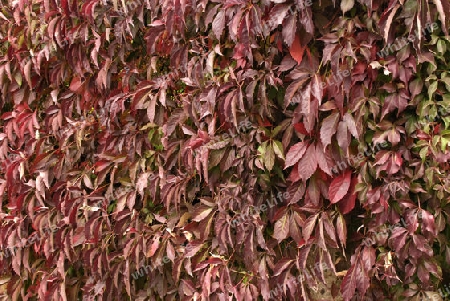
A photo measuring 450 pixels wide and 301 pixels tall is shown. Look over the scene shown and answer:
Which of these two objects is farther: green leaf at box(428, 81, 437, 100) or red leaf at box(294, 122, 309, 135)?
red leaf at box(294, 122, 309, 135)

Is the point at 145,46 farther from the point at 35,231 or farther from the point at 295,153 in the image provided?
the point at 35,231

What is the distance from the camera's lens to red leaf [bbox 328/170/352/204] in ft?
6.27

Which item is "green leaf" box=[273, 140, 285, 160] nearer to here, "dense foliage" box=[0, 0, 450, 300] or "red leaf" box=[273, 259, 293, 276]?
"dense foliage" box=[0, 0, 450, 300]

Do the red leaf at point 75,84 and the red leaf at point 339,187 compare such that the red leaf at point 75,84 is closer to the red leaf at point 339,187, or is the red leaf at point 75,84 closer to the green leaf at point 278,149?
the green leaf at point 278,149

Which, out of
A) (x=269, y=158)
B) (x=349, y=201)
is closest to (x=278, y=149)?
(x=269, y=158)

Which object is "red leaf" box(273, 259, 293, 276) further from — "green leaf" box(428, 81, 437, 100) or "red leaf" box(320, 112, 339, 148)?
"green leaf" box(428, 81, 437, 100)

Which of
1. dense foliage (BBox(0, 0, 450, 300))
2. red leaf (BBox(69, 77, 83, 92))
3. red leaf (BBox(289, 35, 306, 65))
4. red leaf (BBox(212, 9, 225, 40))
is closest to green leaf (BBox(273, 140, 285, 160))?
dense foliage (BBox(0, 0, 450, 300))

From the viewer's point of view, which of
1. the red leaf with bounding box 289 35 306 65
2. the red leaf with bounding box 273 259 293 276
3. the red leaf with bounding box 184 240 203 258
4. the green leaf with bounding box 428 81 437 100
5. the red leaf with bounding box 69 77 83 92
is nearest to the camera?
the green leaf with bounding box 428 81 437 100

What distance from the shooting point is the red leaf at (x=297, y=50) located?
1.92 m

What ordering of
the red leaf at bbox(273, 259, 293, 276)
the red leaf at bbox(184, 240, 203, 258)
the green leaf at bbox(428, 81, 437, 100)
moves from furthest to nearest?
the red leaf at bbox(184, 240, 203, 258) < the red leaf at bbox(273, 259, 293, 276) < the green leaf at bbox(428, 81, 437, 100)

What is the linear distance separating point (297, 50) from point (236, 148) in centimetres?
44

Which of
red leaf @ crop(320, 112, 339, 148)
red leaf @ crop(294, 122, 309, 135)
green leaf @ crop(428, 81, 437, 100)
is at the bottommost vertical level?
red leaf @ crop(294, 122, 309, 135)

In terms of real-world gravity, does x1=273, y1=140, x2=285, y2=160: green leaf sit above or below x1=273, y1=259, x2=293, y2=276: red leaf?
above

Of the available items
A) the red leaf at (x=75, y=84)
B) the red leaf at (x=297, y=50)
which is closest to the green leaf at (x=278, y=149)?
the red leaf at (x=297, y=50)
